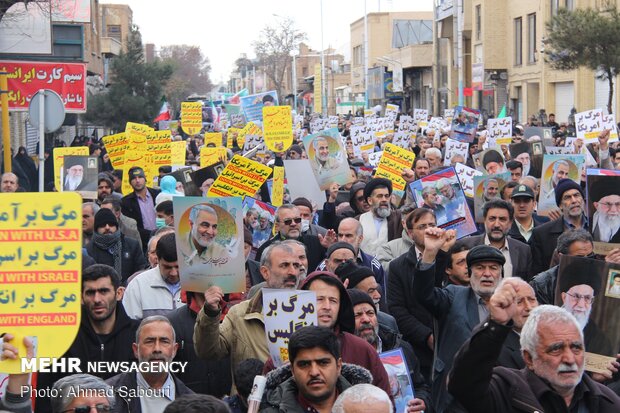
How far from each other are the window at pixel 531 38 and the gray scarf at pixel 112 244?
38.9 metres

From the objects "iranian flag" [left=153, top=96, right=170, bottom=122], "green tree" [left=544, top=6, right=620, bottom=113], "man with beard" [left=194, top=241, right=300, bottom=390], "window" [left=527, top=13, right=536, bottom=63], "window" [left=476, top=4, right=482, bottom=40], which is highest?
"window" [left=476, top=4, right=482, bottom=40]

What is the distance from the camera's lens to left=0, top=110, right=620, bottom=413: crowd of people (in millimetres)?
4676

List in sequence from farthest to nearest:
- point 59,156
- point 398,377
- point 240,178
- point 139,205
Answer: point 59,156 → point 139,205 → point 240,178 → point 398,377

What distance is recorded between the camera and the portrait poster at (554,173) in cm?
1161

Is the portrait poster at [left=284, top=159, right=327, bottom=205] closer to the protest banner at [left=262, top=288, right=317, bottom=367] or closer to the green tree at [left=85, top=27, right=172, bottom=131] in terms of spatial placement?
the protest banner at [left=262, top=288, right=317, bottom=367]

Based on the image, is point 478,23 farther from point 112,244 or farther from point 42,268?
point 42,268

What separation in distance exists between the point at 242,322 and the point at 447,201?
4.18 m

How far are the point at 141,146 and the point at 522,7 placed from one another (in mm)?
33405

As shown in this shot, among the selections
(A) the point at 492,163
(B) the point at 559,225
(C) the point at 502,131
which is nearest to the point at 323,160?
(A) the point at 492,163

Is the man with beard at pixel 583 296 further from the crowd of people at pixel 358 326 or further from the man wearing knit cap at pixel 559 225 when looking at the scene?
the man wearing knit cap at pixel 559 225

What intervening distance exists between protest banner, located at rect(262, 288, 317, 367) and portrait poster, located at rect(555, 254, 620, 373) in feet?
4.32

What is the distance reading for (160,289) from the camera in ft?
24.7

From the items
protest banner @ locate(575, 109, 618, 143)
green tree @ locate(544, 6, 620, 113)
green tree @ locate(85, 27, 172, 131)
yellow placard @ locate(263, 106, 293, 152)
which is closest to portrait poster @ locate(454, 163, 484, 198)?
protest banner @ locate(575, 109, 618, 143)

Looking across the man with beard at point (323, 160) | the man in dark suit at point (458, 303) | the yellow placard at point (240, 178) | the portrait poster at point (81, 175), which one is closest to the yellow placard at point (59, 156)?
the portrait poster at point (81, 175)
